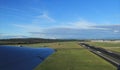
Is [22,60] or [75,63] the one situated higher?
[75,63]

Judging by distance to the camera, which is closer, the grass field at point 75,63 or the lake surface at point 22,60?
the grass field at point 75,63

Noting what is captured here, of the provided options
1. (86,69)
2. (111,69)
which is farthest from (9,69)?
(111,69)

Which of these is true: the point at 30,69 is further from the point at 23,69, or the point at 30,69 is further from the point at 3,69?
the point at 3,69

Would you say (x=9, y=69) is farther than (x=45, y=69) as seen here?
Yes

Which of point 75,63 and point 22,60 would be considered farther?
point 22,60

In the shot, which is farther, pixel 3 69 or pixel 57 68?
pixel 3 69

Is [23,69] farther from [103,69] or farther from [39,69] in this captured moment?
[103,69]

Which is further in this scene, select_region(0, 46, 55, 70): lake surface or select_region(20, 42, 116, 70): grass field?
select_region(0, 46, 55, 70): lake surface

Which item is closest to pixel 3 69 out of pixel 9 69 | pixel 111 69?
pixel 9 69

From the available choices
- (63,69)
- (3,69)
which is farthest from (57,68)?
(3,69)
